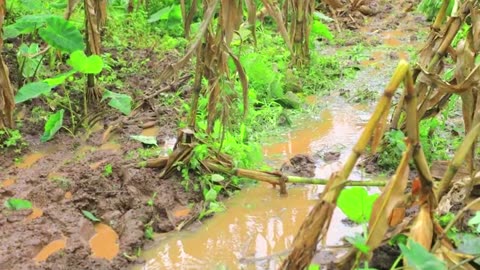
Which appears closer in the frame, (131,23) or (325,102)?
(325,102)

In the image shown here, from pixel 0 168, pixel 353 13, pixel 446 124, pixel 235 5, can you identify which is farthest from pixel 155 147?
pixel 353 13

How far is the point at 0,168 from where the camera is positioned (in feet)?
11.3

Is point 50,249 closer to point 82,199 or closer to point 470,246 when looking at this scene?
point 82,199

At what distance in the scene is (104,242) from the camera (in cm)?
280

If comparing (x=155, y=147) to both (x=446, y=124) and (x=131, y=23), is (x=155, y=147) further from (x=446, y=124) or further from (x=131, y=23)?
(x=131, y=23)

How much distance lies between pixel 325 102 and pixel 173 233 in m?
1.93

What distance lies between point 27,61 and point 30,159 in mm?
807

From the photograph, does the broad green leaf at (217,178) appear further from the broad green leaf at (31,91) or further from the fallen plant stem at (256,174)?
the broad green leaf at (31,91)

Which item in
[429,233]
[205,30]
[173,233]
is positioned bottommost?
[173,233]

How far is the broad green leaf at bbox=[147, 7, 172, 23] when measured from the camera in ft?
17.8

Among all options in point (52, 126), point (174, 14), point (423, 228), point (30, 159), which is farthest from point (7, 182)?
point (174, 14)

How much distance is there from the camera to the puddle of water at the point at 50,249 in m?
2.67

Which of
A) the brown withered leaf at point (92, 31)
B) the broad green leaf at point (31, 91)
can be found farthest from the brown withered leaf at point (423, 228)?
the brown withered leaf at point (92, 31)

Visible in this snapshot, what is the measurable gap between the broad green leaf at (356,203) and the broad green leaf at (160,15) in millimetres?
3476
